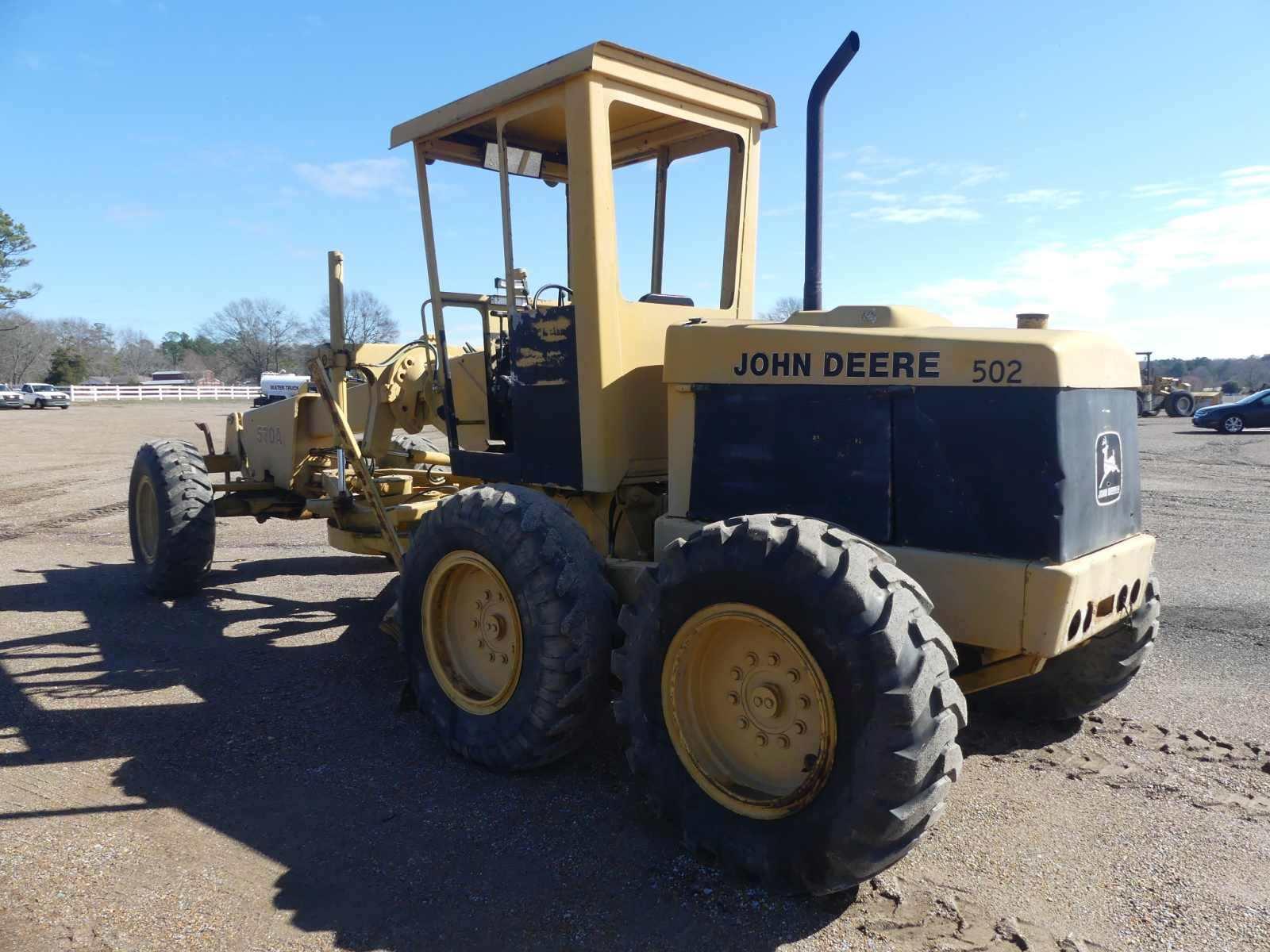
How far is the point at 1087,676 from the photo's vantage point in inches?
167

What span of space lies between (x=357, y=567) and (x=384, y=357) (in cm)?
264

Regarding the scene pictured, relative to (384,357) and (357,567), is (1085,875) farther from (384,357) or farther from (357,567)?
(357,567)

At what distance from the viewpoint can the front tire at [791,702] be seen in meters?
2.77

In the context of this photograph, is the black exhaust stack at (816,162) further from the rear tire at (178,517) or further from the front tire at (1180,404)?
the front tire at (1180,404)

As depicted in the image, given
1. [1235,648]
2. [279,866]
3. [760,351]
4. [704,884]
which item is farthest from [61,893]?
[1235,648]

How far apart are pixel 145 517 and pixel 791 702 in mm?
6380

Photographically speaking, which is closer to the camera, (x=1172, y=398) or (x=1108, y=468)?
(x=1108, y=468)

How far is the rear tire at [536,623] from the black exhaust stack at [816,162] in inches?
65.4

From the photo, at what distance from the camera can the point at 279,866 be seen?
335 centimetres

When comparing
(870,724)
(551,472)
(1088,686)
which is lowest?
(1088,686)

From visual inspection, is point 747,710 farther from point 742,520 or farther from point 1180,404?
point 1180,404

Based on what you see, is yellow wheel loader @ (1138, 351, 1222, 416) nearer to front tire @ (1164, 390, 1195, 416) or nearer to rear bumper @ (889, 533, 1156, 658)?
front tire @ (1164, 390, 1195, 416)

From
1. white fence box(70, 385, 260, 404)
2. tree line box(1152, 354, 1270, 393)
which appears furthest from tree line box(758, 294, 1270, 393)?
white fence box(70, 385, 260, 404)

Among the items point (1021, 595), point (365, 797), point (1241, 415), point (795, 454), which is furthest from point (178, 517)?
point (1241, 415)
